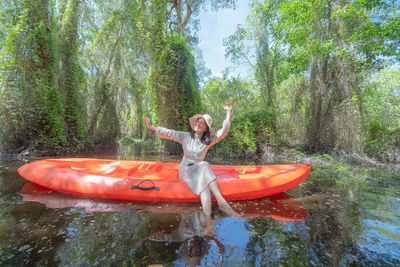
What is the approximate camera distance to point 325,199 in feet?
9.68

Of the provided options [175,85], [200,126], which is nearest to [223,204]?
[200,126]

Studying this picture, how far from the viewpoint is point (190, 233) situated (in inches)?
72.6

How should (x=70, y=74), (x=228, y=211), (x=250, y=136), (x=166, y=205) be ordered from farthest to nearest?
1. (x=250, y=136)
2. (x=70, y=74)
3. (x=166, y=205)
4. (x=228, y=211)

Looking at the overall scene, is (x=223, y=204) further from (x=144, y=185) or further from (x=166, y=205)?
(x=144, y=185)

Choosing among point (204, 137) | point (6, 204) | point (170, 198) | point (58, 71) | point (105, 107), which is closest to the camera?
point (6, 204)

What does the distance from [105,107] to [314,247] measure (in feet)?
40.1

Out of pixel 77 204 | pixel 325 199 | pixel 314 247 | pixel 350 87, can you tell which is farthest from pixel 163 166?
pixel 350 87

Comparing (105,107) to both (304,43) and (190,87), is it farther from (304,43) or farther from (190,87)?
(304,43)

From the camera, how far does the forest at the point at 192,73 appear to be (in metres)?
5.79

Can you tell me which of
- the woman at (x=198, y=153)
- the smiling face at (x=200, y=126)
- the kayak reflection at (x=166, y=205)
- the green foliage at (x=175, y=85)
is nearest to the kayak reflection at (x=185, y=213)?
the kayak reflection at (x=166, y=205)

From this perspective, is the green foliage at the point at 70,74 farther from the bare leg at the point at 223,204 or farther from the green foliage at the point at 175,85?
the bare leg at the point at 223,204

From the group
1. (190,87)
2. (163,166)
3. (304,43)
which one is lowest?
(163,166)

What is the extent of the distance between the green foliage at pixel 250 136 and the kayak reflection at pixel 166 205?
5.21 meters

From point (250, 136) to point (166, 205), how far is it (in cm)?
632
